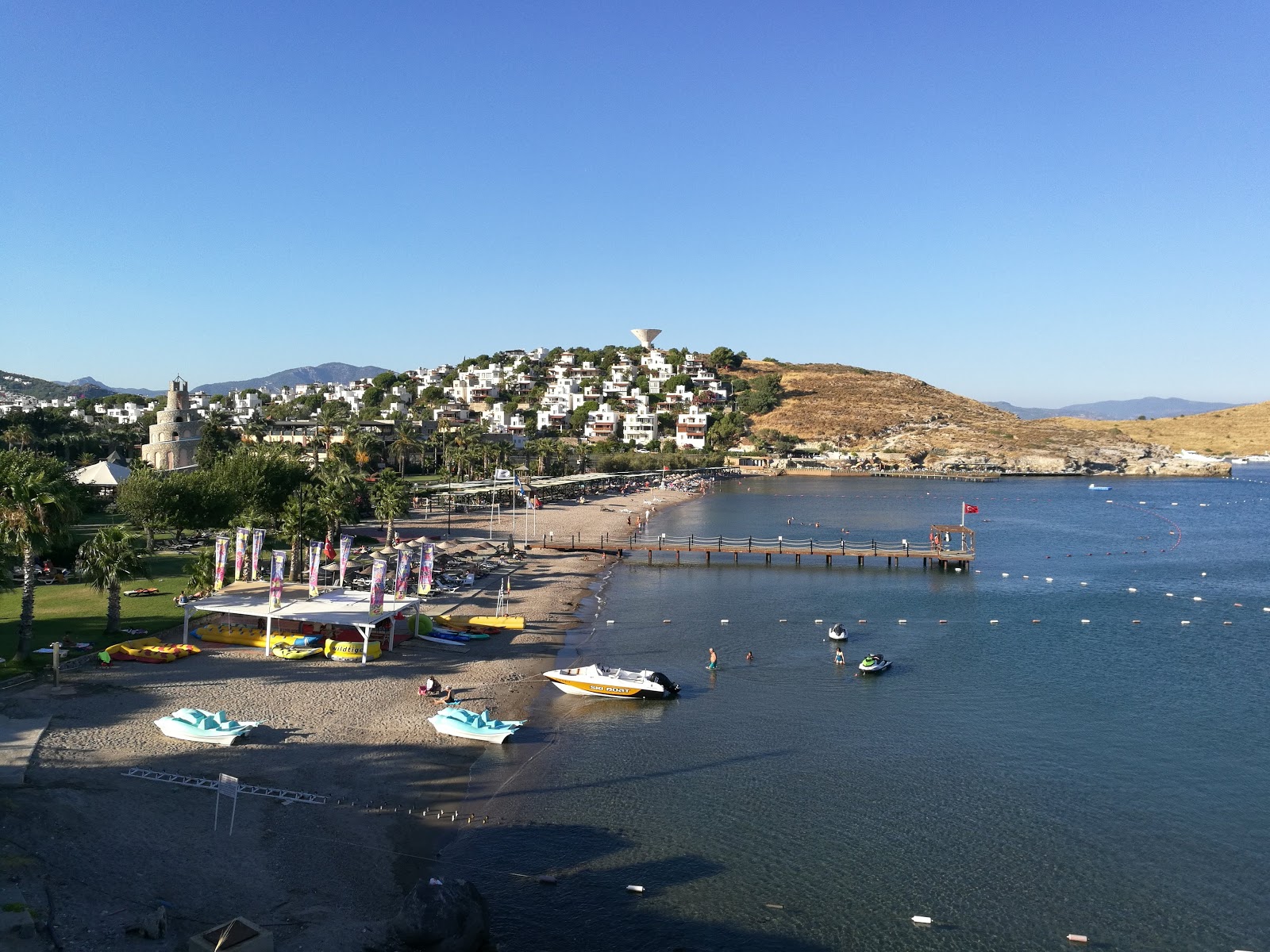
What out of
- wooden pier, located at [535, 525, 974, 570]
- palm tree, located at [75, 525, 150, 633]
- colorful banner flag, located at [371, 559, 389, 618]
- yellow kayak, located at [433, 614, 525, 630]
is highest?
palm tree, located at [75, 525, 150, 633]

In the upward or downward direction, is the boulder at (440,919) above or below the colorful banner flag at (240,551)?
below

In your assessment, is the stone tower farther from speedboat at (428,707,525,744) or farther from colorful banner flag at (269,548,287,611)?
speedboat at (428,707,525,744)

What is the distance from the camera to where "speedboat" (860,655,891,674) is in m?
39.6

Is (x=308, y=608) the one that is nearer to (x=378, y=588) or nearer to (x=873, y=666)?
(x=378, y=588)

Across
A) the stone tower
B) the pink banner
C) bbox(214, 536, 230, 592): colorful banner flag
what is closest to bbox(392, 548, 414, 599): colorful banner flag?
the pink banner

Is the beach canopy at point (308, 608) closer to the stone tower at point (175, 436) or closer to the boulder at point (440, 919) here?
the boulder at point (440, 919)

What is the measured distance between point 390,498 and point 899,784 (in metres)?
44.1

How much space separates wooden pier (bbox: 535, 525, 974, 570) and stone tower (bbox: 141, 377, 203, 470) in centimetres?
4054

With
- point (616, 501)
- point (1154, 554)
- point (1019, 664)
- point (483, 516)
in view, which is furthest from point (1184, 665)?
point (616, 501)

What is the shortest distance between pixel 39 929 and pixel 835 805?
19.8 m

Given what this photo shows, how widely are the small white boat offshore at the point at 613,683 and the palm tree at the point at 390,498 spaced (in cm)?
3002

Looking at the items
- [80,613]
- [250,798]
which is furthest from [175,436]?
[250,798]

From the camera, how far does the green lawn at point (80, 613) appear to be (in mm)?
34688

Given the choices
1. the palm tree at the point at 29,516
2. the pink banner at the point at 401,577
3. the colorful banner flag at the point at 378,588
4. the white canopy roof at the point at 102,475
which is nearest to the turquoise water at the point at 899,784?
the colorful banner flag at the point at 378,588
